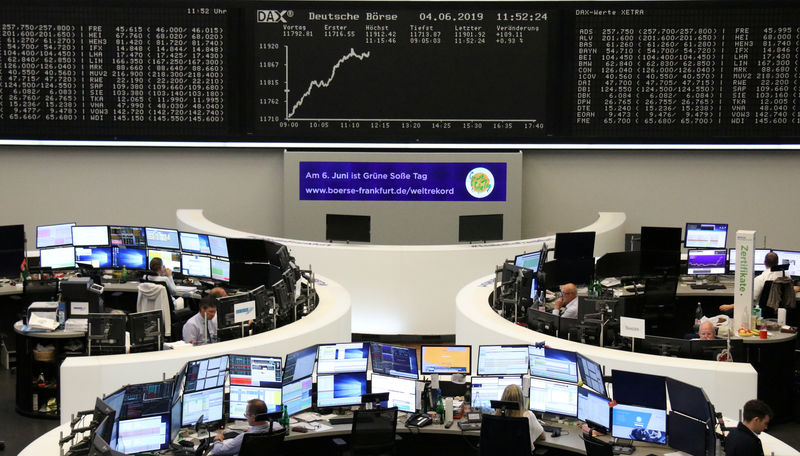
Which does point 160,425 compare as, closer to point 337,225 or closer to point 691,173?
point 337,225

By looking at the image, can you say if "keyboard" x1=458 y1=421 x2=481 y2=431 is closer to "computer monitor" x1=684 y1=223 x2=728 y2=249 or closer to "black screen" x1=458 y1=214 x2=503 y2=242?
"black screen" x1=458 y1=214 x2=503 y2=242

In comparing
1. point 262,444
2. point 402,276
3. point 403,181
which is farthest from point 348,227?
point 262,444

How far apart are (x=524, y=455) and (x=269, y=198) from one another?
787cm

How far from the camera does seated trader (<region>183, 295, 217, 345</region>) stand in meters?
9.15

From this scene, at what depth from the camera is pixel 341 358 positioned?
790cm

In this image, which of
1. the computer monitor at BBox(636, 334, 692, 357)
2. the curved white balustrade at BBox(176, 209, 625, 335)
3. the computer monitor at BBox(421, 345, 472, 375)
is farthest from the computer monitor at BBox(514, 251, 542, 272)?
the computer monitor at BBox(421, 345, 472, 375)

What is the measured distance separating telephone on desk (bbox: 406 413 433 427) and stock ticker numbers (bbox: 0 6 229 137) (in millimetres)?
6932

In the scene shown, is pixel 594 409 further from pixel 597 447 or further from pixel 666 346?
pixel 666 346

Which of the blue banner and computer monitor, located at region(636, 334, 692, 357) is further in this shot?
the blue banner

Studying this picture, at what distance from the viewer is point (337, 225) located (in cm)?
1212

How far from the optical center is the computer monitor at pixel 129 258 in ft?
39.8

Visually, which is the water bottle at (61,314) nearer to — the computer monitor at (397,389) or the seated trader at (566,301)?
the computer monitor at (397,389)

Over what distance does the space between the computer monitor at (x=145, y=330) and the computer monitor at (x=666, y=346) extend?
4073 mm

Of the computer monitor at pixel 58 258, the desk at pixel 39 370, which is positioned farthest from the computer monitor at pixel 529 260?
the computer monitor at pixel 58 258
